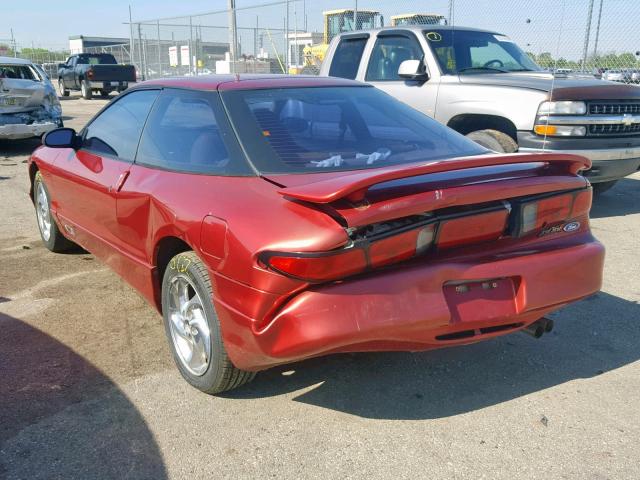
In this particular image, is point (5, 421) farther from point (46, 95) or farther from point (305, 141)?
point (46, 95)

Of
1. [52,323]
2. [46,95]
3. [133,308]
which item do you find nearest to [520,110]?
[133,308]

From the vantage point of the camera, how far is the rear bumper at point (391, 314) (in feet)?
7.92

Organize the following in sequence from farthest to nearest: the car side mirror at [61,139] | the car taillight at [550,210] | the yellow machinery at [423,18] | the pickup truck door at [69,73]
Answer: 1. the pickup truck door at [69,73]
2. the yellow machinery at [423,18]
3. the car side mirror at [61,139]
4. the car taillight at [550,210]

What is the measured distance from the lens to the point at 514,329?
288cm

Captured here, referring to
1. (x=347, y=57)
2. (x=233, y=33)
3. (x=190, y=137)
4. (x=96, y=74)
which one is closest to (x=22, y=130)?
(x=347, y=57)

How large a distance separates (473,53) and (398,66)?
0.94 meters

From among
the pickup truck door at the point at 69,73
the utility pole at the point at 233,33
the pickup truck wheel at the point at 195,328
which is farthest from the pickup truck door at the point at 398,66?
the pickup truck door at the point at 69,73

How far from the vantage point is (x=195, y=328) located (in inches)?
122

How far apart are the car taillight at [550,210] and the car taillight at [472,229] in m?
0.10

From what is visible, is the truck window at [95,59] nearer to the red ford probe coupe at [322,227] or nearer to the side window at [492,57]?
the side window at [492,57]

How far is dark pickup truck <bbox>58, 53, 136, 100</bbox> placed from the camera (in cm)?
2520

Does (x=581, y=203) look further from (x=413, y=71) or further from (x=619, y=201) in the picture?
(x=619, y=201)

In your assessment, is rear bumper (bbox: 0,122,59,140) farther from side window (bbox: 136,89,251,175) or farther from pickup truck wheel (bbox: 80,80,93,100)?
pickup truck wheel (bbox: 80,80,93,100)

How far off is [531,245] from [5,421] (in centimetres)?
262
